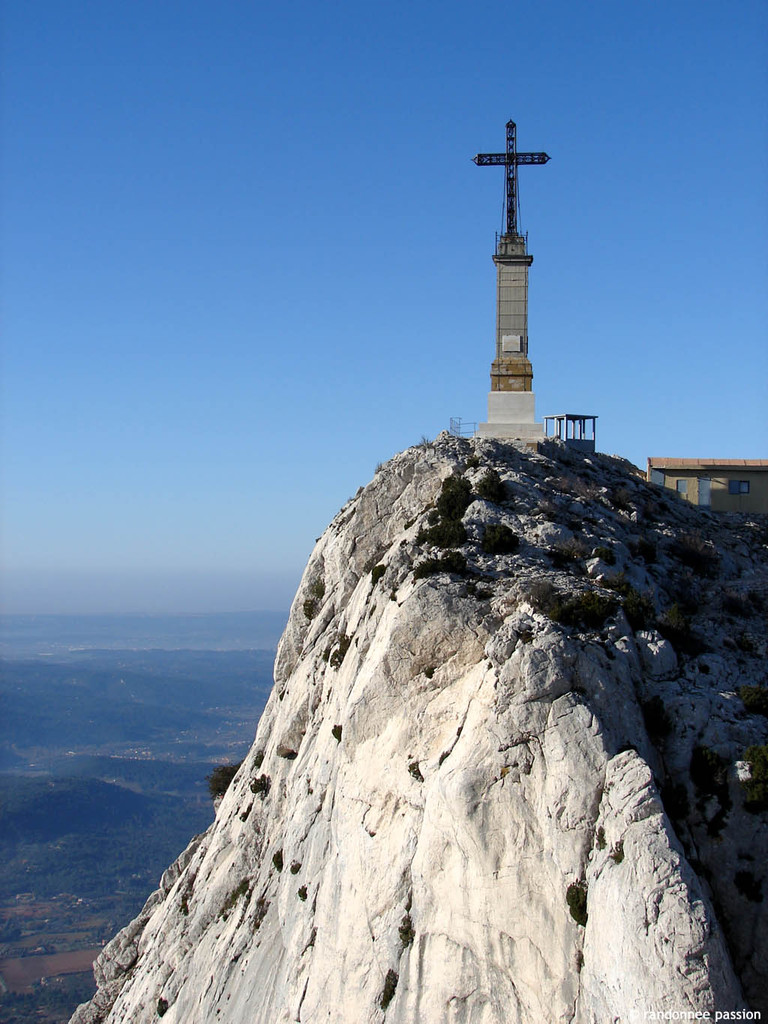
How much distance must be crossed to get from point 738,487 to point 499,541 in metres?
23.9

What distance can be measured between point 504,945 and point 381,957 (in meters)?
3.84

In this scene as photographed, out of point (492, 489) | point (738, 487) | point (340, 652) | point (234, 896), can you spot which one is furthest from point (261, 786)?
point (738, 487)

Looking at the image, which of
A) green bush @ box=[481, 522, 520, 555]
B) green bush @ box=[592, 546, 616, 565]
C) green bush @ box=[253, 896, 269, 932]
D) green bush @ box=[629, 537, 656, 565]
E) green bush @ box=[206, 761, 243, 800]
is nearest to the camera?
green bush @ box=[481, 522, 520, 555]

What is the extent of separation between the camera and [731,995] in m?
17.5

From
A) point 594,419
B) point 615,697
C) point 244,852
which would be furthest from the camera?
point 594,419

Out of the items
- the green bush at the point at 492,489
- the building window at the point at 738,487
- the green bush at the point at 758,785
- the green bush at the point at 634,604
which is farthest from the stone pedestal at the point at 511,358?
the green bush at the point at 758,785

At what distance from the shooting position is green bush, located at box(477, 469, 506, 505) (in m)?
31.0

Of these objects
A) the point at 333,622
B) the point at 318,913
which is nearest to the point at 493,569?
the point at 333,622

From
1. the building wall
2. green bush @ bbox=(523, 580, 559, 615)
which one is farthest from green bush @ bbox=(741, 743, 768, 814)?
the building wall

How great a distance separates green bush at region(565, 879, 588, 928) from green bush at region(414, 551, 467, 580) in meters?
9.55

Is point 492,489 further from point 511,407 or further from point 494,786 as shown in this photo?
point 494,786

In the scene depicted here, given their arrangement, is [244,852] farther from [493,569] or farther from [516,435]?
[516,435]

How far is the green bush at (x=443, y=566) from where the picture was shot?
88.5 feet

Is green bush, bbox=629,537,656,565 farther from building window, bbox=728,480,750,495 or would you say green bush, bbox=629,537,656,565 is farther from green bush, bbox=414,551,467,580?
building window, bbox=728,480,750,495
